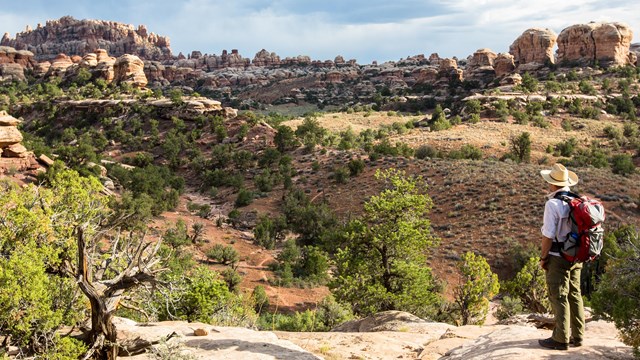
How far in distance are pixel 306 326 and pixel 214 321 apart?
424cm

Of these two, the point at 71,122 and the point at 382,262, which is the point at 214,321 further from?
the point at 71,122

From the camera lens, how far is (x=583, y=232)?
17.4 ft

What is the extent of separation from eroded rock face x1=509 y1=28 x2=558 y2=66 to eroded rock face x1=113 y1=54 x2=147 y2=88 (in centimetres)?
6491

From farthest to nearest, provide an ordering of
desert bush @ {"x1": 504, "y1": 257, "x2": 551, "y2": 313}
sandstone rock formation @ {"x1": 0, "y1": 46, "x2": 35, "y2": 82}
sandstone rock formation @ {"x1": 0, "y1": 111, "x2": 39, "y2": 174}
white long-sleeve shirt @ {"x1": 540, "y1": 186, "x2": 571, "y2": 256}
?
sandstone rock formation @ {"x1": 0, "y1": 46, "x2": 35, "y2": 82} → sandstone rock formation @ {"x1": 0, "y1": 111, "x2": 39, "y2": 174} → desert bush @ {"x1": 504, "y1": 257, "x2": 551, "y2": 313} → white long-sleeve shirt @ {"x1": 540, "y1": 186, "x2": 571, "y2": 256}

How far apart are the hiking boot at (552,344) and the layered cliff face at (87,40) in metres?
164

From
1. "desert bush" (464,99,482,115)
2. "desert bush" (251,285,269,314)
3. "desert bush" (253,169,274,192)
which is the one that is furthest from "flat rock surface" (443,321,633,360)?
"desert bush" (464,99,482,115)

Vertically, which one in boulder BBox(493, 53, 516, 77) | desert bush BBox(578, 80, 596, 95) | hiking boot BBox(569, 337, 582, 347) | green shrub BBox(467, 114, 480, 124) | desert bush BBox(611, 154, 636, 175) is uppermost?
boulder BBox(493, 53, 516, 77)

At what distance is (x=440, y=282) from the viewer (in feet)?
68.6

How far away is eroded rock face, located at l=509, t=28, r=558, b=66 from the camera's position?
77.2 metres

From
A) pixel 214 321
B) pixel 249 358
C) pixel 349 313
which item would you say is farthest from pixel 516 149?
pixel 249 358

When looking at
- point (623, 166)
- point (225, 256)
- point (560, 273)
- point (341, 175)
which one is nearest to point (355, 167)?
point (341, 175)

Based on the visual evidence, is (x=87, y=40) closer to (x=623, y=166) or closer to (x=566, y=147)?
(x=566, y=147)

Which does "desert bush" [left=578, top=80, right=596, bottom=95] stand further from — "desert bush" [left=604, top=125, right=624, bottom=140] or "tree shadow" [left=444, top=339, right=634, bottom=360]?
"tree shadow" [left=444, top=339, right=634, bottom=360]

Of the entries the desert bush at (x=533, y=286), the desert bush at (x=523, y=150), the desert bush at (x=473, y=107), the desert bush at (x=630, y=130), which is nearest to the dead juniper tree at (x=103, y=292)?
the desert bush at (x=533, y=286)
